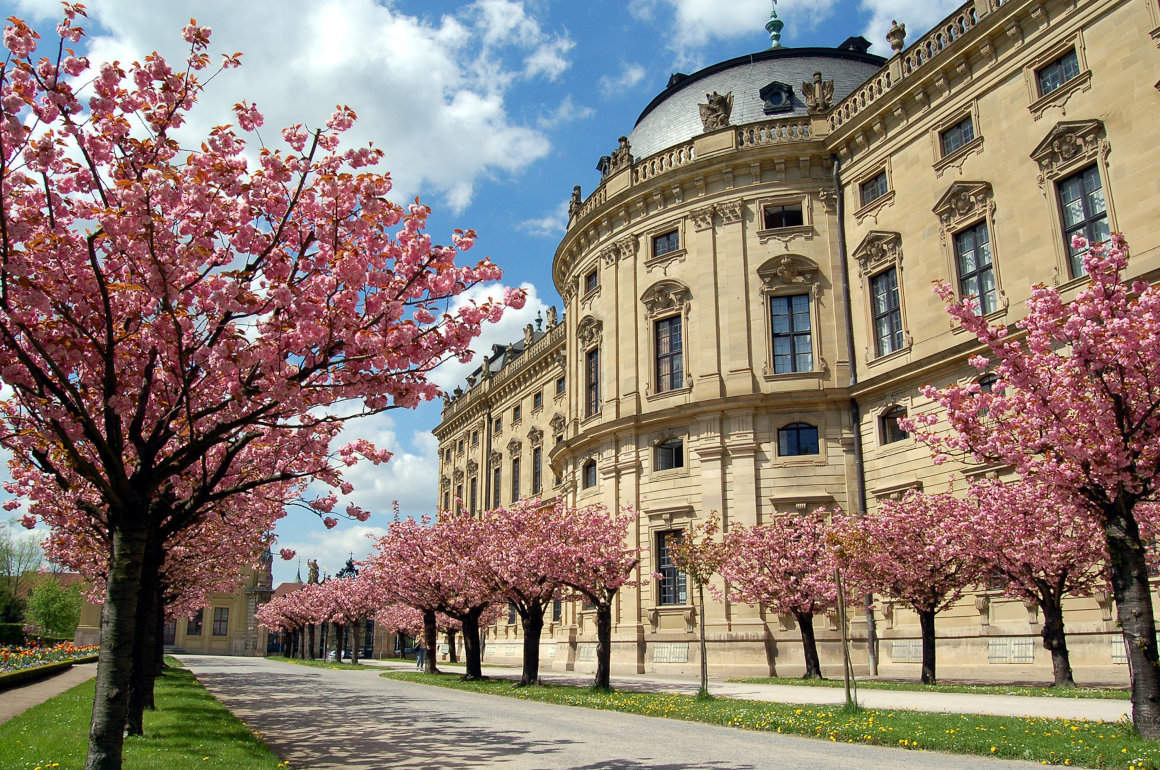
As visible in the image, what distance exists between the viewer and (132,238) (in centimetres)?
907

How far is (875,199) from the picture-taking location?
1262 inches

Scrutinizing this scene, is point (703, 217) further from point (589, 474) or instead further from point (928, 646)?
point (928, 646)

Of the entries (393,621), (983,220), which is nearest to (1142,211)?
(983,220)

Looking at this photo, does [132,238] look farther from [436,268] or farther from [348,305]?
[436,268]

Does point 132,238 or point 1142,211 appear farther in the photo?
A: point 1142,211

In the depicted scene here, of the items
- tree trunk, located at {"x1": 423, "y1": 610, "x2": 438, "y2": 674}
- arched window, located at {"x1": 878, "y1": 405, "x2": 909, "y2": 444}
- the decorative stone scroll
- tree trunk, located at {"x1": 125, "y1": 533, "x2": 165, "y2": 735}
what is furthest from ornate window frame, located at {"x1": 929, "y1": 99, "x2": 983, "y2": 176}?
tree trunk, located at {"x1": 423, "y1": 610, "x2": 438, "y2": 674}

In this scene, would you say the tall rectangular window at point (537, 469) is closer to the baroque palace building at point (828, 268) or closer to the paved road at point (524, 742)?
the baroque palace building at point (828, 268)

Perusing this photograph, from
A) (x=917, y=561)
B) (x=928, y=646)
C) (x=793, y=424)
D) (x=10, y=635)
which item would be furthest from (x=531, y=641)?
(x=10, y=635)

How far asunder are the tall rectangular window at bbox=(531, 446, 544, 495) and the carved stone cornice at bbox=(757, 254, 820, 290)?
23149mm

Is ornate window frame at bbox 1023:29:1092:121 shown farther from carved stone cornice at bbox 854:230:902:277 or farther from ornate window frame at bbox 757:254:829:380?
ornate window frame at bbox 757:254:829:380

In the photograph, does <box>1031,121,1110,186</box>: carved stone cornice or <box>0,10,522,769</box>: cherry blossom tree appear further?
<box>1031,121,1110,186</box>: carved stone cornice

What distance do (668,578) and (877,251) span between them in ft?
47.9

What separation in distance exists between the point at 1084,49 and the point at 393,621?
50.5m

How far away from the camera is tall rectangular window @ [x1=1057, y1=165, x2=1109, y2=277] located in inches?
928
